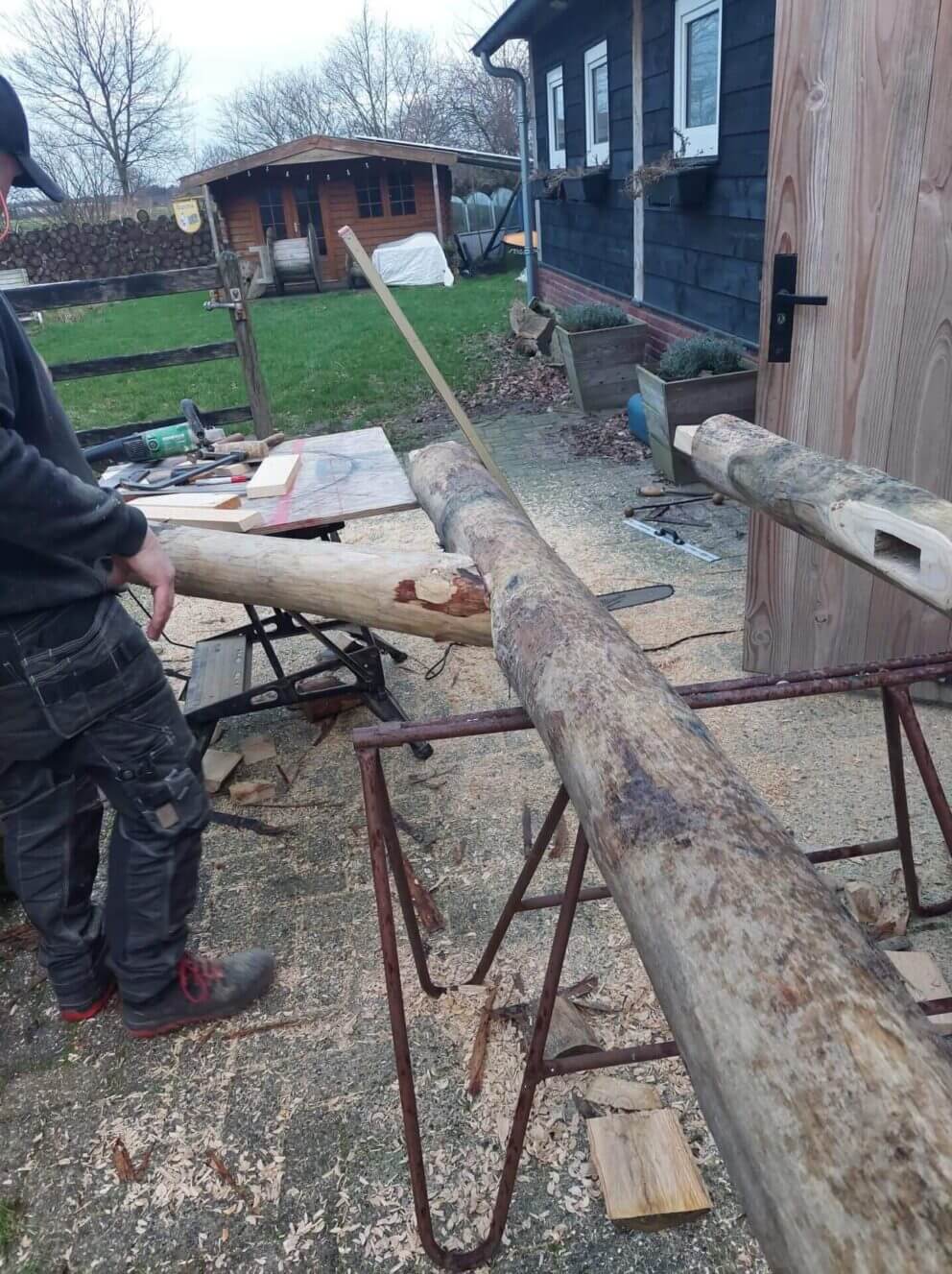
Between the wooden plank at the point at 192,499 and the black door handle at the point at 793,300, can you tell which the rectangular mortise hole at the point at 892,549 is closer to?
the black door handle at the point at 793,300

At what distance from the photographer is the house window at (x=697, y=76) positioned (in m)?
6.04

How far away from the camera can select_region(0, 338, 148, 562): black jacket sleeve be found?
1679 millimetres

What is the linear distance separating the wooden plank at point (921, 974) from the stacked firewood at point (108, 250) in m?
6.74

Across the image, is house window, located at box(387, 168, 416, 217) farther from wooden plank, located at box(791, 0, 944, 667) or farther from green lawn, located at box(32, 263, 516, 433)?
wooden plank, located at box(791, 0, 944, 667)

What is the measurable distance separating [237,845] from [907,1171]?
2583 mm

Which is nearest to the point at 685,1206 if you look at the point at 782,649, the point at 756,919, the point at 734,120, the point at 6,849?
the point at 756,919

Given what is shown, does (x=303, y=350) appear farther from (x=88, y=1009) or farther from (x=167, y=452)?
(x=88, y=1009)

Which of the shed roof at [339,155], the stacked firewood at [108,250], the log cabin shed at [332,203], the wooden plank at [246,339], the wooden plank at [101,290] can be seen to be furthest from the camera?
the log cabin shed at [332,203]

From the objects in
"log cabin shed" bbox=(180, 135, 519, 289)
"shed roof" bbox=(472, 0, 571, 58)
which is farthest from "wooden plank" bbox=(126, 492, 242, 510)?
"log cabin shed" bbox=(180, 135, 519, 289)

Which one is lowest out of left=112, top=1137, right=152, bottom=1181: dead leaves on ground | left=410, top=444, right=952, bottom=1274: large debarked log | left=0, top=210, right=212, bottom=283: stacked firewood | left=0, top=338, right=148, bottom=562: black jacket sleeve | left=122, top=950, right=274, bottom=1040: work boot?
left=112, top=1137, right=152, bottom=1181: dead leaves on ground

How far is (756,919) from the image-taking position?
92 centimetres

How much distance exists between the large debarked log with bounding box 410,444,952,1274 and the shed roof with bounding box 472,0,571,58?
9.92 m

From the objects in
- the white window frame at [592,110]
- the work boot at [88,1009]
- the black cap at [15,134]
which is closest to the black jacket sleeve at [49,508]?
the black cap at [15,134]

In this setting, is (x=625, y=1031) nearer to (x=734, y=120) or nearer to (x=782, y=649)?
(x=782, y=649)
